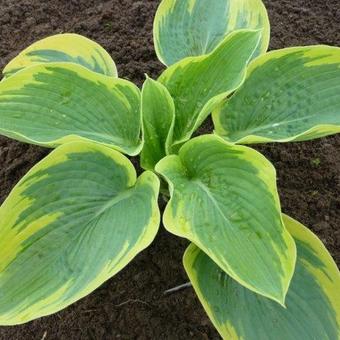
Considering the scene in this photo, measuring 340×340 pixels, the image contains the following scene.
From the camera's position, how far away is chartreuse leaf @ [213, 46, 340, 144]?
1134 mm

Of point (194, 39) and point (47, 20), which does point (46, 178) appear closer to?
point (194, 39)

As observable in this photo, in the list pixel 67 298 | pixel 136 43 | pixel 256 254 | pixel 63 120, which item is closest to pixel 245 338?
pixel 256 254

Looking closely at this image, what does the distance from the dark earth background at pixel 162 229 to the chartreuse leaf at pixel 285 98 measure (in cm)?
34

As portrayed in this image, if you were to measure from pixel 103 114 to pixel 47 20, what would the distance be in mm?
849

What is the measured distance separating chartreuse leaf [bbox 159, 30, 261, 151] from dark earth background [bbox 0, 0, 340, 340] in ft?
1.16

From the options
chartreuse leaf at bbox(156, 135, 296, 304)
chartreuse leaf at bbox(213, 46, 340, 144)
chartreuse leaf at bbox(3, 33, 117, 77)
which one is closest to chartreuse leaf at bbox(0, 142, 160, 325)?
chartreuse leaf at bbox(156, 135, 296, 304)

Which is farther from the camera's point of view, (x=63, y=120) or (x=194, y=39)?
(x=194, y=39)

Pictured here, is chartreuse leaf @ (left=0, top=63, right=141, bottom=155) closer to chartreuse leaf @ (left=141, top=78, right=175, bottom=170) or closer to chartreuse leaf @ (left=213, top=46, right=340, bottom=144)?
chartreuse leaf @ (left=141, top=78, right=175, bottom=170)

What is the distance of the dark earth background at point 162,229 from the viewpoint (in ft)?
4.28

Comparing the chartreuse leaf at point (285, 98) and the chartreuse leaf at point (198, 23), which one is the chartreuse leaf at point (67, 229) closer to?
the chartreuse leaf at point (285, 98)

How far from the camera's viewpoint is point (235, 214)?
97 centimetres

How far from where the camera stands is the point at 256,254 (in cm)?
91

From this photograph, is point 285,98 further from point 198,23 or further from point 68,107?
point 68,107

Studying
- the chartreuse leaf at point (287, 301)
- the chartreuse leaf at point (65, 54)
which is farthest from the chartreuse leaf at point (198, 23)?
the chartreuse leaf at point (287, 301)
